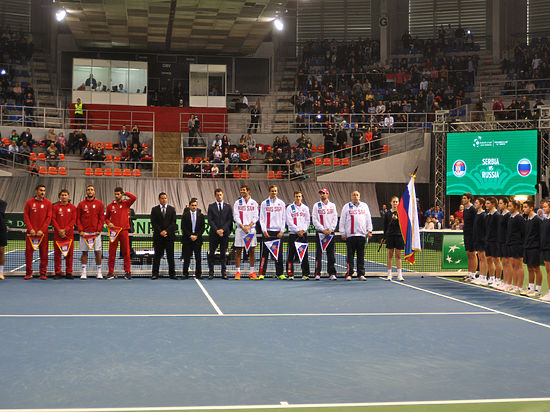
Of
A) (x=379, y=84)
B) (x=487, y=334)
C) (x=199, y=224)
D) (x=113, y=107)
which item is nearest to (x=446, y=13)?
(x=379, y=84)

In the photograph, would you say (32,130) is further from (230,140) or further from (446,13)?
(446,13)

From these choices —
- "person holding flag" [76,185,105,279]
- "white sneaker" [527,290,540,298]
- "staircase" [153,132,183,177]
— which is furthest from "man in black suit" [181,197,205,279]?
"staircase" [153,132,183,177]

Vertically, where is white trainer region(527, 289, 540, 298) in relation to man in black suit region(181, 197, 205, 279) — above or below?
below

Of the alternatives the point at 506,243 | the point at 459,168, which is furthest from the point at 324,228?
the point at 459,168

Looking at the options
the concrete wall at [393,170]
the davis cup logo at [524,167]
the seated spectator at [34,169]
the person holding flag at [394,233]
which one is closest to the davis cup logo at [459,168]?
the davis cup logo at [524,167]

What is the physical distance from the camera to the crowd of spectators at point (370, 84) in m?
37.8

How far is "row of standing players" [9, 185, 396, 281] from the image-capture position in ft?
51.8

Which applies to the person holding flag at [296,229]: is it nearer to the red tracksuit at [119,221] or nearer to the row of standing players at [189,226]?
the row of standing players at [189,226]

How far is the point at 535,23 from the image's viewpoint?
4281 centimetres

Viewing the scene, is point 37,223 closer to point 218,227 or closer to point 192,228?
point 192,228

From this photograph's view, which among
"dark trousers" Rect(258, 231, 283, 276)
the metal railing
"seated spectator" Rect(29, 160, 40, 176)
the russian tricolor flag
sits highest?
the metal railing

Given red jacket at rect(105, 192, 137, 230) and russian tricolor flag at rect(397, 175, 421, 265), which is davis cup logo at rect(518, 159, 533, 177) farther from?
red jacket at rect(105, 192, 137, 230)

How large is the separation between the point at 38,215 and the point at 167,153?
21.1 metres

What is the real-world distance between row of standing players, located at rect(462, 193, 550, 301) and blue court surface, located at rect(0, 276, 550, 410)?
940 millimetres
